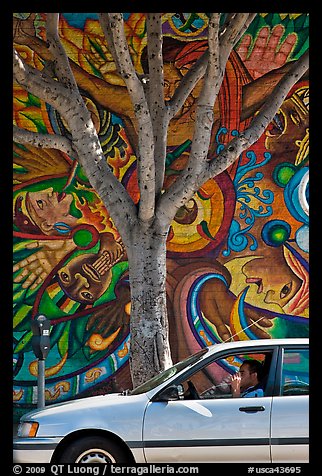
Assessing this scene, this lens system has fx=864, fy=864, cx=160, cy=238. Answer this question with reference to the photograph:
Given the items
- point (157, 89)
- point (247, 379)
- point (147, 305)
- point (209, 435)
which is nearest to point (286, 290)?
point (147, 305)

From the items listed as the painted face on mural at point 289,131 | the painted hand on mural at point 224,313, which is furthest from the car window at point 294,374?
the painted face on mural at point 289,131

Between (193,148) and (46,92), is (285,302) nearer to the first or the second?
(193,148)

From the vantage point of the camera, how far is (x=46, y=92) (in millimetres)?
8711

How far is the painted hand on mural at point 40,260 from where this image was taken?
1189 centimetres

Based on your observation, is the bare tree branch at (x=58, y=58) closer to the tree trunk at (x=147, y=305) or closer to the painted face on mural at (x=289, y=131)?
the tree trunk at (x=147, y=305)

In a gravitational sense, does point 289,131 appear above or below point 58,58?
below

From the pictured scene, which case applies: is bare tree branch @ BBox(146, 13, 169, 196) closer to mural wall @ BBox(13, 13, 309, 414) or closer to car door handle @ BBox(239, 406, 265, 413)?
mural wall @ BBox(13, 13, 309, 414)

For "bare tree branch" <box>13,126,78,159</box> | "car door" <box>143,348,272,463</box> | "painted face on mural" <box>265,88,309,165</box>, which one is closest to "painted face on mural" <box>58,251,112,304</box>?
"painted face on mural" <box>265,88,309,165</box>

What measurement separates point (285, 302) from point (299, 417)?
502cm

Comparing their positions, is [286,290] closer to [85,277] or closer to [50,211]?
→ [85,277]

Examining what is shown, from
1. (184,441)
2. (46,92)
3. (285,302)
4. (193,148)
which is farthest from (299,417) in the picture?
(285,302)

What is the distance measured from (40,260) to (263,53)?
4.21 metres

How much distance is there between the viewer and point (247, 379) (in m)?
7.45

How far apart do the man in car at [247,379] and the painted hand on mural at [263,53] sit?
5615 mm
